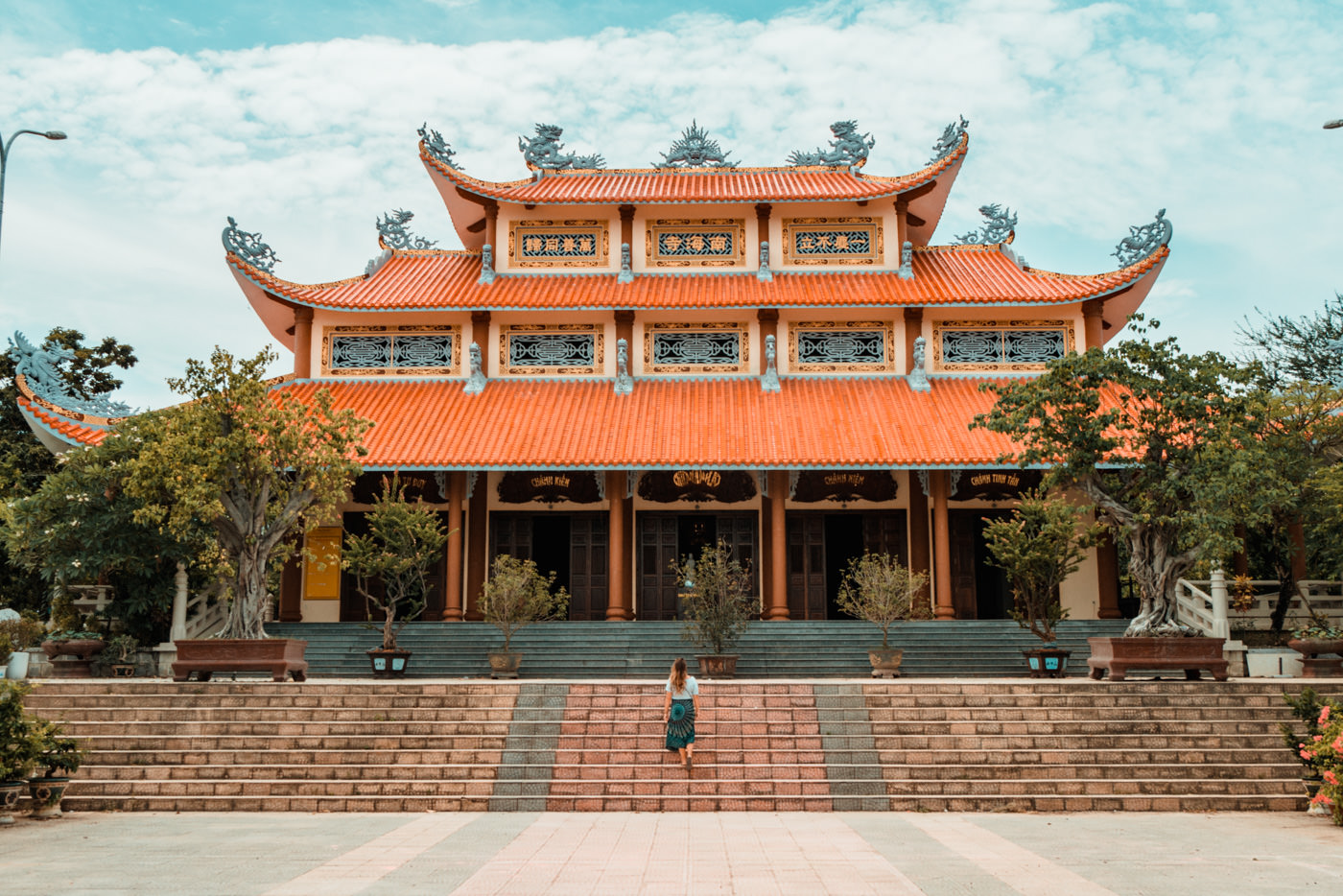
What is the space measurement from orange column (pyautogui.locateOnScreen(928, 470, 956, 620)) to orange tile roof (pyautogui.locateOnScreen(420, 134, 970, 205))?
274 inches

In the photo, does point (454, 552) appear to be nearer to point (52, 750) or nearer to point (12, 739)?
point (52, 750)

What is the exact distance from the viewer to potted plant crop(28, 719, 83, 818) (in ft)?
33.2

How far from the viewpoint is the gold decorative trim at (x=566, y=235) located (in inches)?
979

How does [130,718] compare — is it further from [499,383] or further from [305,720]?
[499,383]

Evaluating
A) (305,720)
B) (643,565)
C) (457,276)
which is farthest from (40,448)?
(305,720)

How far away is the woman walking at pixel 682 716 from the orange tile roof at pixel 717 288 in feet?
40.0

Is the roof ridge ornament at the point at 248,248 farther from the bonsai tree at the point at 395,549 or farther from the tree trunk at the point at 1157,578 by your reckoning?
the tree trunk at the point at 1157,578

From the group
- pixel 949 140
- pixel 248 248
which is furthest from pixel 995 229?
pixel 248 248

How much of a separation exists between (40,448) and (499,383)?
13.6 meters

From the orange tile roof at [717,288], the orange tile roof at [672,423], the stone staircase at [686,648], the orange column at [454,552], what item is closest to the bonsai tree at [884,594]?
the stone staircase at [686,648]

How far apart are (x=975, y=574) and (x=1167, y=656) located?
8368 millimetres

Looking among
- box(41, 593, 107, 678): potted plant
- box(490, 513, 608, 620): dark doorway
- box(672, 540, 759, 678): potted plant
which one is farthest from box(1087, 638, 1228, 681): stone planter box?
box(41, 593, 107, 678): potted plant

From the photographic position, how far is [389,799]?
10773 mm

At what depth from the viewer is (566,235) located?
25.0 m
